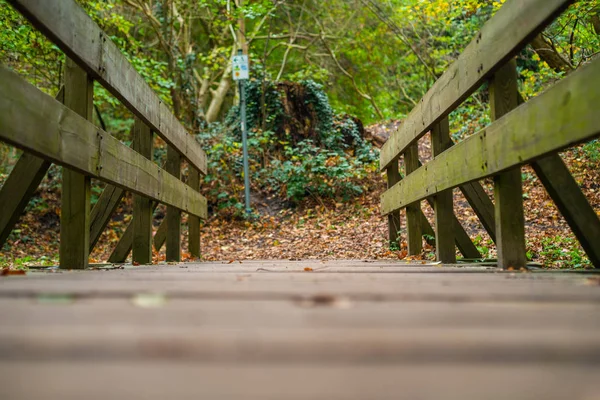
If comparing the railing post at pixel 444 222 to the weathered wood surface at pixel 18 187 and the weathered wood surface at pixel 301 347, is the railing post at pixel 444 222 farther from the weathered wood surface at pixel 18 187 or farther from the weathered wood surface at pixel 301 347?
the weathered wood surface at pixel 18 187

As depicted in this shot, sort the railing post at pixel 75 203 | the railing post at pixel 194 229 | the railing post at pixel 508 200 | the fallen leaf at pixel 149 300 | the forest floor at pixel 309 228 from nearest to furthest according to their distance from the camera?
the fallen leaf at pixel 149 300
the railing post at pixel 508 200
the railing post at pixel 75 203
the railing post at pixel 194 229
the forest floor at pixel 309 228

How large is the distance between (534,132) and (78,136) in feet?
7.15

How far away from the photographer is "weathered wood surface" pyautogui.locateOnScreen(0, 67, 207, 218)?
200 centimetres

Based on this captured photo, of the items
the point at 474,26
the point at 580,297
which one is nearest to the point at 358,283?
the point at 580,297

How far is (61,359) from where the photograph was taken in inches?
30.6

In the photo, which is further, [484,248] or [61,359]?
[484,248]

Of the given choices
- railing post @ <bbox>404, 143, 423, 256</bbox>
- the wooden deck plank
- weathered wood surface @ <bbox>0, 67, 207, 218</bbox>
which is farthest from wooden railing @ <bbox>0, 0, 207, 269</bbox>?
railing post @ <bbox>404, 143, 423, 256</bbox>

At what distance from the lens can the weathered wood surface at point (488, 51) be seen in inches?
86.5

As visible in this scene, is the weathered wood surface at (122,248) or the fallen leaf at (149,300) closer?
the fallen leaf at (149,300)

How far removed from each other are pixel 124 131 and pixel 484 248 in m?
11.6

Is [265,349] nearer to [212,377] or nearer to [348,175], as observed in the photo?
[212,377]

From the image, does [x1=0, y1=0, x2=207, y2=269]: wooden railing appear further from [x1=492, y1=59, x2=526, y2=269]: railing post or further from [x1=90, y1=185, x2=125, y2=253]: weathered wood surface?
[x1=492, y1=59, x2=526, y2=269]: railing post

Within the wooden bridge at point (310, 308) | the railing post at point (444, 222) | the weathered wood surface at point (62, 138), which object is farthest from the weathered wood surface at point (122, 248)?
the railing post at point (444, 222)

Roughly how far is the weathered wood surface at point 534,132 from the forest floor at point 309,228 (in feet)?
11.7
